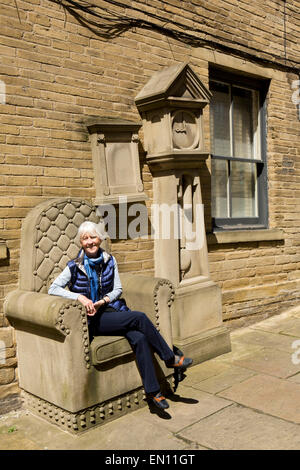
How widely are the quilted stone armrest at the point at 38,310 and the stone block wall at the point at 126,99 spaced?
0.15m

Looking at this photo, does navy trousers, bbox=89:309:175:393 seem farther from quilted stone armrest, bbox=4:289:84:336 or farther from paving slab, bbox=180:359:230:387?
paving slab, bbox=180:359:230:387

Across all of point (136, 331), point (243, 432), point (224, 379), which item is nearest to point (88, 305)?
point (136, 331)

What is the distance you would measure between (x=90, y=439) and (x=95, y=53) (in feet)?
11.4

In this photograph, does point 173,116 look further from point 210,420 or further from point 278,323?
point 278,323

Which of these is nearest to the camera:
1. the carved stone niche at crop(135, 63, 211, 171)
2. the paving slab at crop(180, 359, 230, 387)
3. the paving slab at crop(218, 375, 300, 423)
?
the paving slab at crop(218, 375, 300, 423)

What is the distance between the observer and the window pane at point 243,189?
607cm

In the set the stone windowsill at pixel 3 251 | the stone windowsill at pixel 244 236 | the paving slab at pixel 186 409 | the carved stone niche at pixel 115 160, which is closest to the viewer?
the paving slab at pixel 186 409

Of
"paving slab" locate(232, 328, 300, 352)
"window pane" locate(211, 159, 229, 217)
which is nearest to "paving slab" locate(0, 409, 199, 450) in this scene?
"paving slab" locate(232, 328, 300, 352)

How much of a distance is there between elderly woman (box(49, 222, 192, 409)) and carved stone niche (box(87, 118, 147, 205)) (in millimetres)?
858

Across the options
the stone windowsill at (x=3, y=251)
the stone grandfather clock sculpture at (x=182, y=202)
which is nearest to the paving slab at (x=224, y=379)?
the stone grandfather clock sculpture at (x=182, y=202)

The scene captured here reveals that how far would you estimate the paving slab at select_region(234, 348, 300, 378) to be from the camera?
4.22 metres

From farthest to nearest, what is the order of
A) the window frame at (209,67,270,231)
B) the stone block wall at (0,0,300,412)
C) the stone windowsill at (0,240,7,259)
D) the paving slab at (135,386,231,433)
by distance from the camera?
the window frame at (209,67,270,231)
the stone block wall at (0,0,300,412)
the stone windowsill at (0,240,7,259)
the paving slab at (135,386,231,433)

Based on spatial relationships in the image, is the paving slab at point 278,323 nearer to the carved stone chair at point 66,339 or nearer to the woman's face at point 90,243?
the carved stone chair at point 66,339

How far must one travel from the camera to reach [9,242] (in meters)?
3.74
